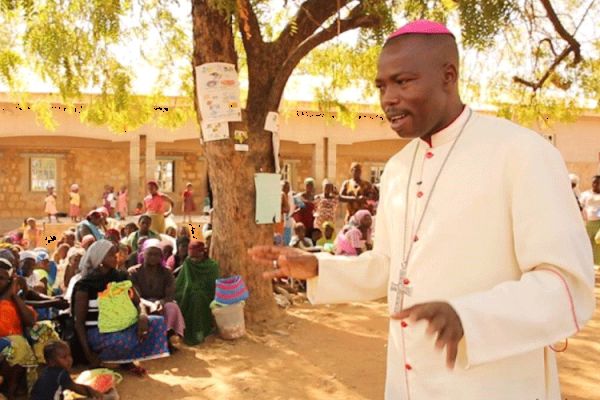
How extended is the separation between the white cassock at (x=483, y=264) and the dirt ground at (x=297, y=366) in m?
2.78

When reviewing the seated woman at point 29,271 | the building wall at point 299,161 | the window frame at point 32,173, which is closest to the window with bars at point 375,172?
the building wall at point 299,161

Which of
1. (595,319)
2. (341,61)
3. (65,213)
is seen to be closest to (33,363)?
(595,319)

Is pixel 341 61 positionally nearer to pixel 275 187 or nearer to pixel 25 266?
pixel 275 187

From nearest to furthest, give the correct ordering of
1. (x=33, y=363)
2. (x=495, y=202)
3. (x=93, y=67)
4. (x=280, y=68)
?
(x=495, y=202) < (x=33, y=363) < (x=280, y=68) < (x=93, y=67)

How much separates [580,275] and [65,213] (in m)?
19.2

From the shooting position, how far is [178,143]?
65.7 ft

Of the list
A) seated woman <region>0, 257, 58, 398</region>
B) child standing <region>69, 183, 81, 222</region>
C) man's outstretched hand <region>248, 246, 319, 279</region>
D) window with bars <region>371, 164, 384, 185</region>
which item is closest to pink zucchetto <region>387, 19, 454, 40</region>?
man's outstretched hand <region>248, 246, 319, 279</region>

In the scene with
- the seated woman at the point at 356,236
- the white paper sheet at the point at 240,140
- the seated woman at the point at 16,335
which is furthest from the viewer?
the seated woman at the point at 356,236

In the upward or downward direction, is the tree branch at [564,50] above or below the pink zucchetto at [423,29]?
above

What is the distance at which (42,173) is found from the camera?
19.4m

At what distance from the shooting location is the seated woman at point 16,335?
14.0 feet

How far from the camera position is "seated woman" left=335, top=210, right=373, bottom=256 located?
8.59 meters

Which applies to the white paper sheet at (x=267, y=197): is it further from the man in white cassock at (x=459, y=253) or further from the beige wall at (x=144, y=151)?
the beige wall at (x=144, y=151)

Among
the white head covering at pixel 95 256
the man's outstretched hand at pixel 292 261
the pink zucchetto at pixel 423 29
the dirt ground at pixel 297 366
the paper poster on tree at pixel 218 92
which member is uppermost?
the paper poster on tree at pixel 218 92
